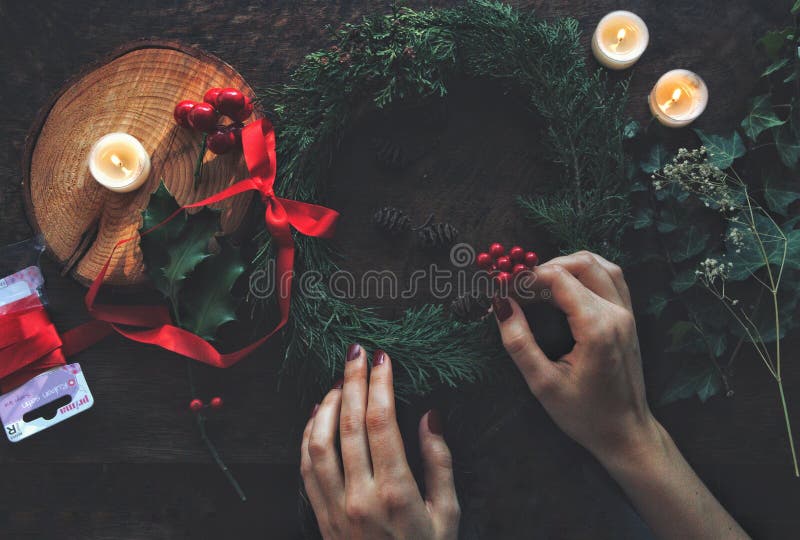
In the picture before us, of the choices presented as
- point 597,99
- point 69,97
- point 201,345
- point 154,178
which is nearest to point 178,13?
point 69,97

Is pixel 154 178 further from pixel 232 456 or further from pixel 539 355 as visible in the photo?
pixel 539 355

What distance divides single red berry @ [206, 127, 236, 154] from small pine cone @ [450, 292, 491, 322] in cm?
64

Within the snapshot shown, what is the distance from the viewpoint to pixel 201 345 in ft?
3.92

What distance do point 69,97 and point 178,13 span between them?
359 mm

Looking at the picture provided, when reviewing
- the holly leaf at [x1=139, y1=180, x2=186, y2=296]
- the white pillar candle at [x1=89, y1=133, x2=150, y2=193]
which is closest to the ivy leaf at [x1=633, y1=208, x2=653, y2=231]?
the holly leaf at [x1=139, y1=180, x2=186, y2=296]

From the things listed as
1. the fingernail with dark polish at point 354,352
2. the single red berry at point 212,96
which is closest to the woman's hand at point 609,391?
the fingernail with dark polish at point 354,352

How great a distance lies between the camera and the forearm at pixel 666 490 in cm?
112

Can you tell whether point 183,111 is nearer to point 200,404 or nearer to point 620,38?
point 200,404

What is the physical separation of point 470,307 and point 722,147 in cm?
75

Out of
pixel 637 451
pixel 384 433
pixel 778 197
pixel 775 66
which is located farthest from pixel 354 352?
pixel 775 66

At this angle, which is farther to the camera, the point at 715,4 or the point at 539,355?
the point at 715,4

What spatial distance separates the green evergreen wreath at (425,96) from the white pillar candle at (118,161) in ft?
1.07

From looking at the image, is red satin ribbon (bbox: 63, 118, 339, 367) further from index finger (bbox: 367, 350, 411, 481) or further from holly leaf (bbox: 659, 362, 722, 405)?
holly leaf (bbox: 659, 362, 722, 405)

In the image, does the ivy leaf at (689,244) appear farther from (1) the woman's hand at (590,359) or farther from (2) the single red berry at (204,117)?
(2) the single red berry at (204,117)
